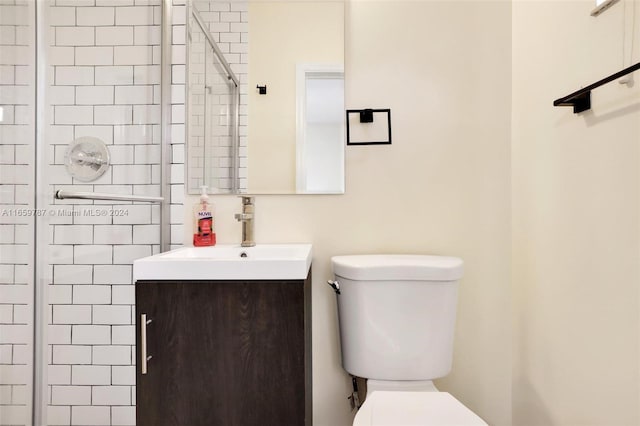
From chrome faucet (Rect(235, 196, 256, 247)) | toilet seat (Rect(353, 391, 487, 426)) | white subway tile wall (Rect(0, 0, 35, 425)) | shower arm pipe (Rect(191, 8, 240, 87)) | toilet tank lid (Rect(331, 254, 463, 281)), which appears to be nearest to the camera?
white subway tile wall (Rect(0, 0, 35, 425))

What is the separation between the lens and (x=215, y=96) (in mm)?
1541

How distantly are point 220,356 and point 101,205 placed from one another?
2.17 ft

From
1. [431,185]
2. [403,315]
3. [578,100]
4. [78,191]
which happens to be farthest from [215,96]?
[578,100]

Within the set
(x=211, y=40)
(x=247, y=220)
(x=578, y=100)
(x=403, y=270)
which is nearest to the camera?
(x=578, y=100)

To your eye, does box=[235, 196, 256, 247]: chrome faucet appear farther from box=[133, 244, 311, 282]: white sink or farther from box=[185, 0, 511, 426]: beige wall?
box=[133, 244, 311, 282]: white sink

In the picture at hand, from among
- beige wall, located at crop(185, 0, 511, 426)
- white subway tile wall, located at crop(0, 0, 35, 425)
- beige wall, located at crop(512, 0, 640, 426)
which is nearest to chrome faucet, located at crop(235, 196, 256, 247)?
beige wall, located at crop(185, 0, 511, 426)

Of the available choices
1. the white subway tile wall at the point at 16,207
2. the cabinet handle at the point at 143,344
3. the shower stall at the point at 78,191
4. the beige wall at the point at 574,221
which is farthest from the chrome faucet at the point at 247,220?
the beige wall at the point at 574,221

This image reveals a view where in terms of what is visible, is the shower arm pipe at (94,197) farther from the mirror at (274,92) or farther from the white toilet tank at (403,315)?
the white toilet tank at (403,315)

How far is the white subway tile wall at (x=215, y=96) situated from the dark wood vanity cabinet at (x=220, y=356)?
59 centimetres

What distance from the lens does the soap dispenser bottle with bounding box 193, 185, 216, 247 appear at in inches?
58.1

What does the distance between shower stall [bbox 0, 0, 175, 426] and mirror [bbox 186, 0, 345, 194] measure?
0.54ft

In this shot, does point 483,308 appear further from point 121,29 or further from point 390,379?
point 121,29

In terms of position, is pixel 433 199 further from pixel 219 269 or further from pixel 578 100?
pixel 219 269

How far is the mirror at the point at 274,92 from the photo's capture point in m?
1.51
